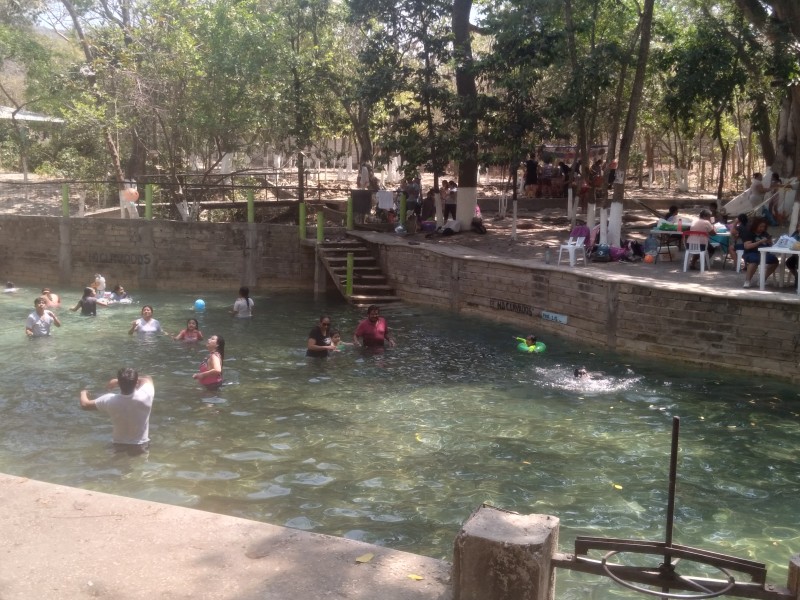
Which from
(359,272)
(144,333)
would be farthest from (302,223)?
(144,333)

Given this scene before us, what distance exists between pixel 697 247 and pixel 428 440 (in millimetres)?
8502

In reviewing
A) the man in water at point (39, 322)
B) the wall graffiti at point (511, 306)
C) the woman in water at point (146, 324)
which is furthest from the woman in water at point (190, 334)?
the wall graffiti at point (511, 306)

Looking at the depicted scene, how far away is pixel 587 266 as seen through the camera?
16.9m

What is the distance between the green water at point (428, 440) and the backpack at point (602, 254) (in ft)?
9.13

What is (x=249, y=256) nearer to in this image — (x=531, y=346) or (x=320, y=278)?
(x=320, y=278)

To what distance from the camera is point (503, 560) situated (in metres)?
3.90

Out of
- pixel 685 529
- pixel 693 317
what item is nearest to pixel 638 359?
pixel 693 317

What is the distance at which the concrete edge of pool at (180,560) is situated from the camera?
13.9 ft

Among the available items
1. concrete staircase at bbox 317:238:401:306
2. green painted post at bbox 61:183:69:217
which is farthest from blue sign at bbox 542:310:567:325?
green painted post at bbox 61:183:69:217

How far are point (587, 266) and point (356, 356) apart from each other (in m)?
5.61

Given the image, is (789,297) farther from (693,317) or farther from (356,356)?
(356,356)

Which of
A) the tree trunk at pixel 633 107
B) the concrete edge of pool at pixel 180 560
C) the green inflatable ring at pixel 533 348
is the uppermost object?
the tree trunk at pixel 633 107

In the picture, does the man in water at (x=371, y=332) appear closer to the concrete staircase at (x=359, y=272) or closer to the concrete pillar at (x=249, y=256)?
the concrete staircase at (x=359, y=272)

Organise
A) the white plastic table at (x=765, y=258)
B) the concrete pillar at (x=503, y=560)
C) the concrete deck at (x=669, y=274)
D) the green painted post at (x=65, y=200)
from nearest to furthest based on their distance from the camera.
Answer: the concrete pillar at (x=503, y=560), the white plastic table at (x=765, y=258), the concrete deck at (x=669, y=274), the green painted post at (x=65, y=200)
